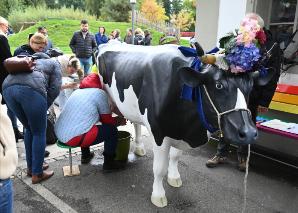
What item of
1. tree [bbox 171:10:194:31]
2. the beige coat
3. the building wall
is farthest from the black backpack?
tree [bbox 171:10:194:31]

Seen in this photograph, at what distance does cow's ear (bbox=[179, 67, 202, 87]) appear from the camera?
2760mm

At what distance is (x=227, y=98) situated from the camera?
2.76 metres

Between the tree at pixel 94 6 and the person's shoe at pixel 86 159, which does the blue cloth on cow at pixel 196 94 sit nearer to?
the person's shoe at pixel 86 159

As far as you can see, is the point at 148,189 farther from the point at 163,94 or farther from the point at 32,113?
the point at 32,113

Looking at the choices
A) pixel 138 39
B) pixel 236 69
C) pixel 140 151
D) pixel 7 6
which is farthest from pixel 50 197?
pixel 7 6

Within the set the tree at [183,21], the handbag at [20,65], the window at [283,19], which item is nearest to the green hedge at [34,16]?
the tree at [183,21]

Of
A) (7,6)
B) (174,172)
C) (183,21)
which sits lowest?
(174,172)

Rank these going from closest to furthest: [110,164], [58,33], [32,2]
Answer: [110,164], [58,33], [32,2]

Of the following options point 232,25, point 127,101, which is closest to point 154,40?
point 232,25

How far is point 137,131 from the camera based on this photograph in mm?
5148

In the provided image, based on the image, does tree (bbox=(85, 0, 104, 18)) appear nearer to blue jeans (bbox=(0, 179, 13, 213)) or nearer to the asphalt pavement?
the asphalt pavement

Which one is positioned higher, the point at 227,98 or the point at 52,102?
the point at 227,98

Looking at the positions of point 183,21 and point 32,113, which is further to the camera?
point 183,21

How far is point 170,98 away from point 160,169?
2.73 ft
